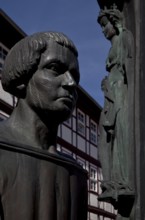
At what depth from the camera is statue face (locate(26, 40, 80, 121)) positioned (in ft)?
4.79

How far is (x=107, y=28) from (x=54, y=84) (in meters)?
3.73

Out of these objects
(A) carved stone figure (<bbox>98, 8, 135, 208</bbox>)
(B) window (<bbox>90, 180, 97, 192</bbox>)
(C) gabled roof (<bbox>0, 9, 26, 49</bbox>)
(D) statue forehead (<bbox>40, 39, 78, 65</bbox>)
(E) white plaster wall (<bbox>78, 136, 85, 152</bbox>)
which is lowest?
(D) statue forehead (<bbox>40, 39, 78, 65</bbox>)

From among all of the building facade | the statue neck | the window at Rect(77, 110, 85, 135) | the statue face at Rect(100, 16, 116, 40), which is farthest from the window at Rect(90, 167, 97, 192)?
the statue neck

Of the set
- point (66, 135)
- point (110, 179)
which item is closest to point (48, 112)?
point (110, 179)

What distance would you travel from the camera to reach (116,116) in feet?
15.3

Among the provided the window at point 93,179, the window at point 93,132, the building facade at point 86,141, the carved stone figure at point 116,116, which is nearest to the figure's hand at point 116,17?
the carved stone figure at point 116,116

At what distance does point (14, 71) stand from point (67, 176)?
272mm

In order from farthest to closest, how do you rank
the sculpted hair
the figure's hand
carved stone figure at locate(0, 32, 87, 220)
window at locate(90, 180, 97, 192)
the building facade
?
1. window at locate(90, 180, 97, 192)
2. the building facade
3. the figure's hand
4. the sculpted hair
5. carved stone figure at locate(0, 32, 87, 220)

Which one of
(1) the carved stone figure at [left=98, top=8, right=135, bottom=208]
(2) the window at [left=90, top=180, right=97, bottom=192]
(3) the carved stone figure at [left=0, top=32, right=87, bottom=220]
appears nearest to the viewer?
(3) the carved stone figure at [left=0, top=32, right=87, bottom=220]

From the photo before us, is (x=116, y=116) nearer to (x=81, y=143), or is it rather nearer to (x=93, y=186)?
(x=81, y=143)

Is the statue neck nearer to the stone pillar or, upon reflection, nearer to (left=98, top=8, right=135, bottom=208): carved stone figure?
(left=98, top=8, right=135, bottom=208): carved stone figure

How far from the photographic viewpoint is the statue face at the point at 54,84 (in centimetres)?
146

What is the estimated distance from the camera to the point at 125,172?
4.54 m

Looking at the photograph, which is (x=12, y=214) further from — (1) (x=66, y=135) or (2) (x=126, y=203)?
(1) (x=66, y=135)
